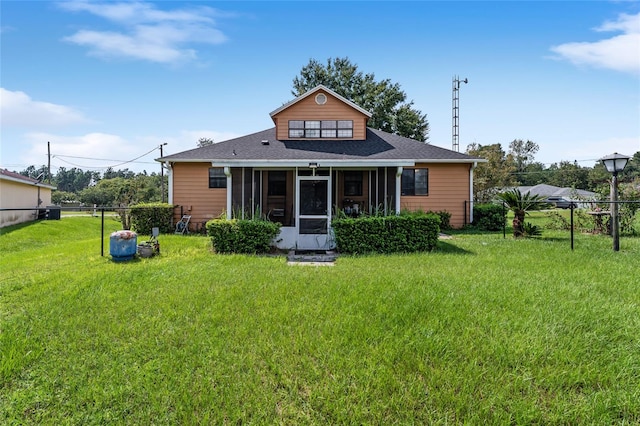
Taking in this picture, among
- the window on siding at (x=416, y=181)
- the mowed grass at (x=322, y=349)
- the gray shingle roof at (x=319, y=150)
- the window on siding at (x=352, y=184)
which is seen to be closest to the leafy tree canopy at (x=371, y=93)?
the gray shingle roof at (x=319, y=150)

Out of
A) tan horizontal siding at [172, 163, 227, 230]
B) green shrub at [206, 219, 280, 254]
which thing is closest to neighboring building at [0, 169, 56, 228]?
tan horizontal siding at [172, 163, 227, 230]

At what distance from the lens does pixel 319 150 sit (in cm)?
1307

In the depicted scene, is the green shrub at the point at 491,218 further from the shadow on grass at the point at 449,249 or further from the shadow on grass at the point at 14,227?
the shadow on grass at the point at 14,227

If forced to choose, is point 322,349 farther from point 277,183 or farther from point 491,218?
point 491,218

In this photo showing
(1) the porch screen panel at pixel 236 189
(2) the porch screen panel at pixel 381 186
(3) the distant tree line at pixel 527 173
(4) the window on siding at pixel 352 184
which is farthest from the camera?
(3) the distant tree line at pixel 527 173

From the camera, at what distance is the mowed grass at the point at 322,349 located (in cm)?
246

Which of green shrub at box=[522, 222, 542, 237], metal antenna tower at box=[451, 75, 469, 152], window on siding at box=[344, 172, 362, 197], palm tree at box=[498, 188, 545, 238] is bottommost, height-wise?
green shrub at box=[522, 222, 542, 237]

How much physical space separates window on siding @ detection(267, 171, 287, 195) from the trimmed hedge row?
4785mm

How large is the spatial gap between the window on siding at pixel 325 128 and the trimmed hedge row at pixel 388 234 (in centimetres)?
717

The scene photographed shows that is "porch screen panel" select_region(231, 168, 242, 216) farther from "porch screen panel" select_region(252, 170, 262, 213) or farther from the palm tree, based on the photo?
the palm tree

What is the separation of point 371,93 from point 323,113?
1328 centimetres

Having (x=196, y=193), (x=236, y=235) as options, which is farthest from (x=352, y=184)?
(x=196, y=193)

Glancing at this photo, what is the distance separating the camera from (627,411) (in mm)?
2428

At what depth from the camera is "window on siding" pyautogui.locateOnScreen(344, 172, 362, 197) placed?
1232 cm
